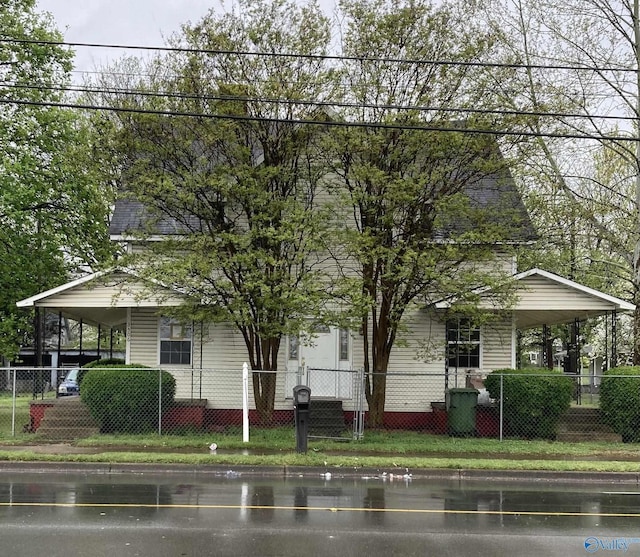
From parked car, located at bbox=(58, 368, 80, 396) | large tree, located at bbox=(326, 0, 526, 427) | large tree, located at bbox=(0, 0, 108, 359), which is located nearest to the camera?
large tree, located at bbox=(326, 0, 526, 427)

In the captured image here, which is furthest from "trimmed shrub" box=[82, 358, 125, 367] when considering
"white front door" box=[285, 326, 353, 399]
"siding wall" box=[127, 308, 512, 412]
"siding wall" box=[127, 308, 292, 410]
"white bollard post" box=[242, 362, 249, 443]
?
"white bollard post" box=[242, 362, 249, 443]

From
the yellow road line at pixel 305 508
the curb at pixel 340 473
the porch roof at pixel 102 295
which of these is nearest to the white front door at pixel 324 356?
the porch roof at pixel 102 295

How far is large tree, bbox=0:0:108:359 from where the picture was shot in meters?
21.5

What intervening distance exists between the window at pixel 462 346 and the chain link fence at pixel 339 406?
0.46 metres

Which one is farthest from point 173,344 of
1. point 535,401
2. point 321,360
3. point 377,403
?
point 535,401

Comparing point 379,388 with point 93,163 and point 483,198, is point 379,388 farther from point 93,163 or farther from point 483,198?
point 93,163

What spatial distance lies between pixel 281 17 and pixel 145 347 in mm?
8475

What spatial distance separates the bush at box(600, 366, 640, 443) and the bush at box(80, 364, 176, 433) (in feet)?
31.5

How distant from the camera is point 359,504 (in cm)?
966

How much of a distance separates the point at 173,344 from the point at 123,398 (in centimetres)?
325

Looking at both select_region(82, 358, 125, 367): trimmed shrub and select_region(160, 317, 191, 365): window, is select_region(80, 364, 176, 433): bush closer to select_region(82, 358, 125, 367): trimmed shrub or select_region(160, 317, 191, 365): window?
select_region(160, 317, 191, 365): window

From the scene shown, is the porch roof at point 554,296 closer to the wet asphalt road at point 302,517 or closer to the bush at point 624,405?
the bush at point 624,405

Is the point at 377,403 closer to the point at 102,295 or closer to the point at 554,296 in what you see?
the point at 554,296

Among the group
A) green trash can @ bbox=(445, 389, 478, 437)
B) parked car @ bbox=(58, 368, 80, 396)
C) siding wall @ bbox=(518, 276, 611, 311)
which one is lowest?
parked car @ bbox=(58, 368, 80, 396)
